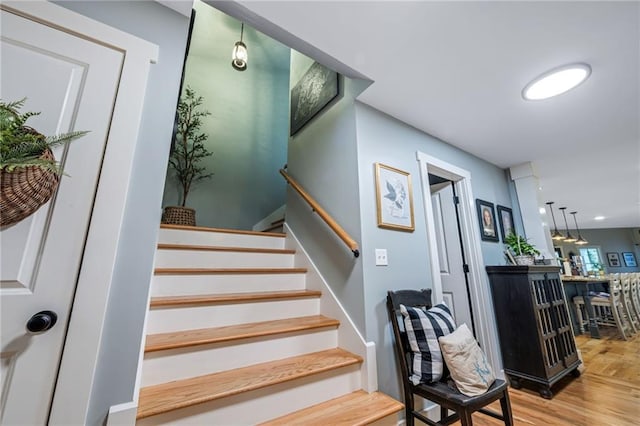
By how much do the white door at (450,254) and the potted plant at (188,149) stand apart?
306 centimetres

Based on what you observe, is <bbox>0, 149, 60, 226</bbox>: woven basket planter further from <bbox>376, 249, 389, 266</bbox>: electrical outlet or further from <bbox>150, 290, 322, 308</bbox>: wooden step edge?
<bbox>376, 249, 389, 266</bbox>: electrical outlet

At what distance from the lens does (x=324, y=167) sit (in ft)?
7.63

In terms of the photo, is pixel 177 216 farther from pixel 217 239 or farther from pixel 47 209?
pixel 47 209

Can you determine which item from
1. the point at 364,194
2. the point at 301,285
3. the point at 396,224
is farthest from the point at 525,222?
the point at 301,285

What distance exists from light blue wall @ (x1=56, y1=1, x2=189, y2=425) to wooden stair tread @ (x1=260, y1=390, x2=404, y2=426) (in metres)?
0.74

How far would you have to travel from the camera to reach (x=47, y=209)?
928 millimetres

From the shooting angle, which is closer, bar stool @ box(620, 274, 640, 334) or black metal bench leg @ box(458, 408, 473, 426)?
black metal bench leg @ box(458, 408, 473, 426)

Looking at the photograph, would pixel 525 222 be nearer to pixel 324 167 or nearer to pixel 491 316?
pixel 491 316

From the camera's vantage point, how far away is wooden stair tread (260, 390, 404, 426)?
1.29m

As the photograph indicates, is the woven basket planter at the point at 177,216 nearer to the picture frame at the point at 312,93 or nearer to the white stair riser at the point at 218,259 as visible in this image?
the white stair riser at the point at 218,259

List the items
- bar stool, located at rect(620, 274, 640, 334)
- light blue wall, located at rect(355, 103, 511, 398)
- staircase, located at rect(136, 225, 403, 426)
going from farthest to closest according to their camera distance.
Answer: bar stool, located at rect(620, 274, 640, 334) → light blue wall, located at rect(355, 103, 511, 398) → staircase, located at rect(136, 225, 403, 426)

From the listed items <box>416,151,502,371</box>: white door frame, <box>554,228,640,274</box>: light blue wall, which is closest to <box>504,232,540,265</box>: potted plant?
<box>416,151,502,371</box>: white door frame

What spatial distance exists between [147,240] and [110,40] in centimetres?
92

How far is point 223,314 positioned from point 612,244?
13.4 m
